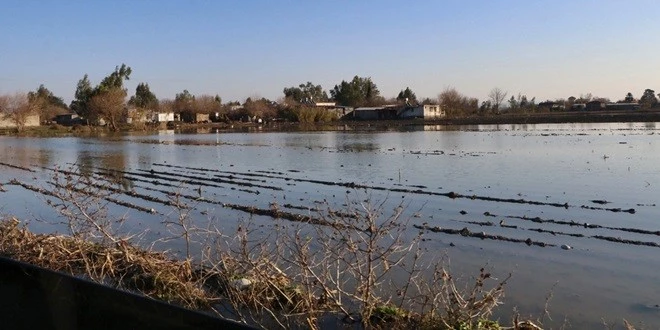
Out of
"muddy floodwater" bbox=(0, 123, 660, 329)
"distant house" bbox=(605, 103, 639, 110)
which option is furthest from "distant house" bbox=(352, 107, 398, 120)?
"muddy floodwater" bbox=(0, 123, 660, 329)

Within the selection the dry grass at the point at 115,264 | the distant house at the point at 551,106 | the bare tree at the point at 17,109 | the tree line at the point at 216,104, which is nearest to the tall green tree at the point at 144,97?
the tree line at the point at 216,104

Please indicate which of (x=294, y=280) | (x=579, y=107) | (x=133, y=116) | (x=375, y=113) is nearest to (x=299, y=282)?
(x=294, y=280)

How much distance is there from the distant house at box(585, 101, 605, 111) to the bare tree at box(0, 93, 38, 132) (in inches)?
4112

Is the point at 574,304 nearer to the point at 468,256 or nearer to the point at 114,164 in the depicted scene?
the point at 468,256

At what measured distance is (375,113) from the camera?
12144 cm

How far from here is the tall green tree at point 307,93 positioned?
17025 cm

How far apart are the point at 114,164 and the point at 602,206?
25178 millimetres

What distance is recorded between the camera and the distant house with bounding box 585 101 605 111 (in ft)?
381

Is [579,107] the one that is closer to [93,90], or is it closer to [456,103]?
[456,103]

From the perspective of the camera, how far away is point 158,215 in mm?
15594

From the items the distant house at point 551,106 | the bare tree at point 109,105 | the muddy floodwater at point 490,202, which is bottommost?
the muddy floodwater at point 490,202

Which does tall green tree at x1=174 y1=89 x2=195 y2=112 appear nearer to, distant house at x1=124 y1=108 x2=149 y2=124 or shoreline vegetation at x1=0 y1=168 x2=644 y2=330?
distant house at x1=124 y1=108 x2=149 y2=124

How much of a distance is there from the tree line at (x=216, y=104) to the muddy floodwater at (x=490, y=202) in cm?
6917

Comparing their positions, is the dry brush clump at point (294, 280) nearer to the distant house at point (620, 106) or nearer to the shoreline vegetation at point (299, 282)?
the shoreline vegetation at point (299, 282)
